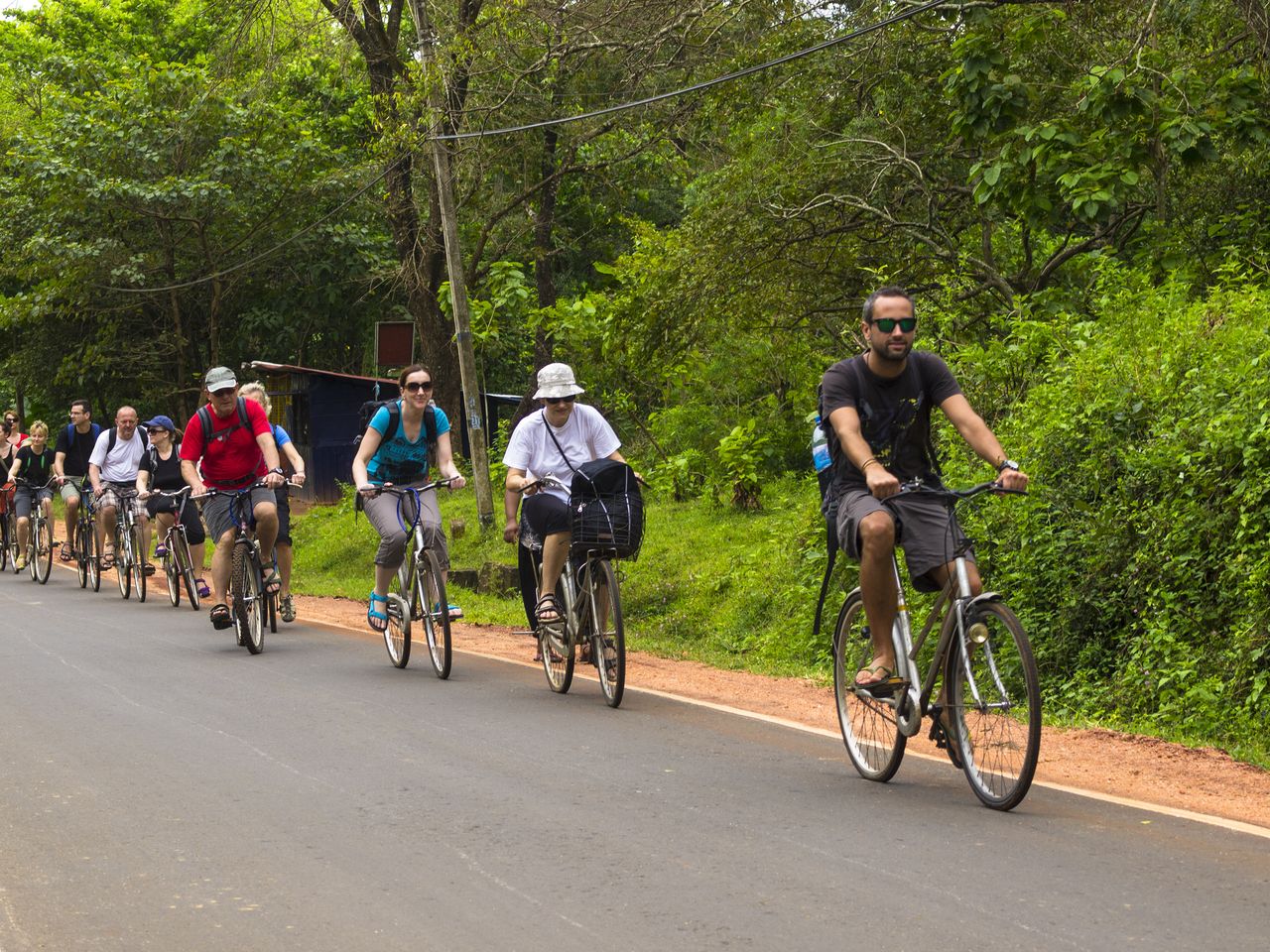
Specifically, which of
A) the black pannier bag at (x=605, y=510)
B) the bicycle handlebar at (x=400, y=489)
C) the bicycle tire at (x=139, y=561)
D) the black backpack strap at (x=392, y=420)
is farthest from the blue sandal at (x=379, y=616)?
the bicycle tire at (x=139, y=561)

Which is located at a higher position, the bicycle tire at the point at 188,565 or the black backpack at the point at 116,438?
the black backpack at the point at 116,438

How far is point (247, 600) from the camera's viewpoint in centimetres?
1271

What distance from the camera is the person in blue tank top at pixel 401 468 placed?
11328 mm

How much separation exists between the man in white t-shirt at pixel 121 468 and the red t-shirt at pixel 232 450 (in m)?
5.44

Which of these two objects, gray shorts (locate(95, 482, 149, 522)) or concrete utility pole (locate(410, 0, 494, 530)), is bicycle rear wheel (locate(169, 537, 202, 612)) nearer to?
gray shorts (locate(95, 482, 149, 522))

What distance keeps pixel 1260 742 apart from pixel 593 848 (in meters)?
4.21

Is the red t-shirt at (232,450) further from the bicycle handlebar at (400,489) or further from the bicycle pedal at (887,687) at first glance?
the bicycle pedal at (887,687)

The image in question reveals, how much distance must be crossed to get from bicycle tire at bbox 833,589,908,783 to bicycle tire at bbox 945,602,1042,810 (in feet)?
1.47

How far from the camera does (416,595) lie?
11.5 m

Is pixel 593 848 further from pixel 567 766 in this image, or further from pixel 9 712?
pixel 9 712

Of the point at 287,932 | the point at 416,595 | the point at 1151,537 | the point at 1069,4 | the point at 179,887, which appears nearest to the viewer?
the point at 287,932

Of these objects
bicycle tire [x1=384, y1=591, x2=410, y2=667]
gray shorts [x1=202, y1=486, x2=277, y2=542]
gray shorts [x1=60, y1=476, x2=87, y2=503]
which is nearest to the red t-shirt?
gray shorts [x1=202, y1=486, x2=277, y2=542]

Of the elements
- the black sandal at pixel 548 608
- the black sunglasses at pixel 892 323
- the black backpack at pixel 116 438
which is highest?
the black backpack at pixel 116 438

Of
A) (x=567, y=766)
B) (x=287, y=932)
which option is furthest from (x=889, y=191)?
(x=287, y=932)
